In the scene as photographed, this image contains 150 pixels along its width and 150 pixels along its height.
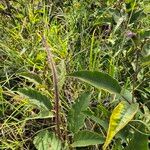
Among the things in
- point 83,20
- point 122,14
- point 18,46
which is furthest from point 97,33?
point 18,46

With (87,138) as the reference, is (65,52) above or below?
above

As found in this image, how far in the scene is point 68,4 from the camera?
196 centimetres

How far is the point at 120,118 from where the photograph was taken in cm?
88

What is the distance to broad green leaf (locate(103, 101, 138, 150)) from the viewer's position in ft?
2.79

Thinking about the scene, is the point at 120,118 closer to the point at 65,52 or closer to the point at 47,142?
the point at 47,142

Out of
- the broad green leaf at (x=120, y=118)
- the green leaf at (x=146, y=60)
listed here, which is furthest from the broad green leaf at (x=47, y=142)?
the green leaf at (x=146, y=60)

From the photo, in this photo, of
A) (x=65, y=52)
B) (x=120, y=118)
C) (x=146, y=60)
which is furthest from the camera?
(x=65, y=52)

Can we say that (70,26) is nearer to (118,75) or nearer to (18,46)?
(18,46)

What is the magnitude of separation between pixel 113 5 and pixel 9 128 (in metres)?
0.76

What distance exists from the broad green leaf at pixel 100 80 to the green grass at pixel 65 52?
0.41 ft

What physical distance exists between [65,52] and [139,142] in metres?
0.67

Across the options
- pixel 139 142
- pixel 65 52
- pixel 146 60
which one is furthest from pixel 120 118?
pixel 65 52

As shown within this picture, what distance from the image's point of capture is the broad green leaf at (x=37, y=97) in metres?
1.07

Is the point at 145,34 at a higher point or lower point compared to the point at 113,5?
lower
